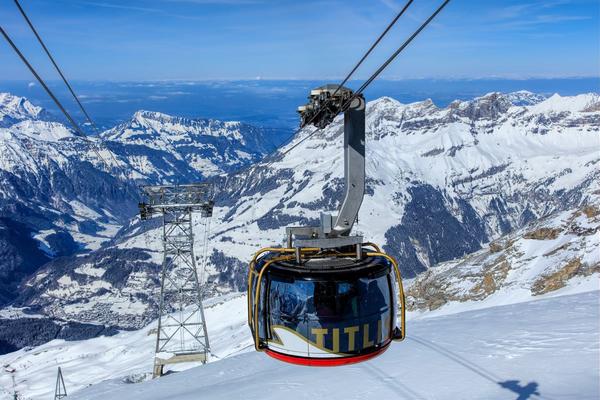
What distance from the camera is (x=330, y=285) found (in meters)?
8.18

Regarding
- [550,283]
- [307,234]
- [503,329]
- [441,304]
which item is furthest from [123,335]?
[307,234]

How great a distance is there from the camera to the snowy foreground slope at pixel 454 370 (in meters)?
15.8

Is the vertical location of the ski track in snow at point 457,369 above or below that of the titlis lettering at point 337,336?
below

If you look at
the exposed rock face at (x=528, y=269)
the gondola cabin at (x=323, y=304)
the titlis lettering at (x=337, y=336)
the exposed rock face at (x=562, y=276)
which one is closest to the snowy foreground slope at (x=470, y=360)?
the exposed rock face at (x=562, y=276)

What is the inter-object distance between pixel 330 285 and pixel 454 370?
11736mm

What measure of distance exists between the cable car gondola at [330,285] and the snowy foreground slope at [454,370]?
854 cm

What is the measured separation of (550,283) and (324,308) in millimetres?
33136

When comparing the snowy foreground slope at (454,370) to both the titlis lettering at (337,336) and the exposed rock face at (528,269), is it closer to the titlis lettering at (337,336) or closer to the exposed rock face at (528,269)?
the titlis lettering at (337,336)

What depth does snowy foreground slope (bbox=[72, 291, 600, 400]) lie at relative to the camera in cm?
1583

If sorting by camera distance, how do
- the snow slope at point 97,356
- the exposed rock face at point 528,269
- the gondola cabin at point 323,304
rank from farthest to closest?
the snow slope at point 97,356 → the exposed rock face at point 528,269 → the gondola cabin at point 323,304

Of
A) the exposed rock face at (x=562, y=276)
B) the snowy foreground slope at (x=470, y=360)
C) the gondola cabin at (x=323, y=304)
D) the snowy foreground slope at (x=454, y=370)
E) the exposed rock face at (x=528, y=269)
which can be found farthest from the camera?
the exposed rock face at (x=528, y=269)

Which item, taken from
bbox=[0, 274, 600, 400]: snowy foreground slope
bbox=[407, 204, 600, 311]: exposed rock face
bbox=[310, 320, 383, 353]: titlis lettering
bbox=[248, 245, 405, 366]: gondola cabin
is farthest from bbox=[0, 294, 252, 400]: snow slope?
bbox=[310, 320, 383, 353]: titlis lettering

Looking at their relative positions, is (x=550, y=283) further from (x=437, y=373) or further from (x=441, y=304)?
(x=437, y=373)

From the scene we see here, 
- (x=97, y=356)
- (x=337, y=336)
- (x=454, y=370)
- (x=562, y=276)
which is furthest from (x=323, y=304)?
(x=97, y=356)
